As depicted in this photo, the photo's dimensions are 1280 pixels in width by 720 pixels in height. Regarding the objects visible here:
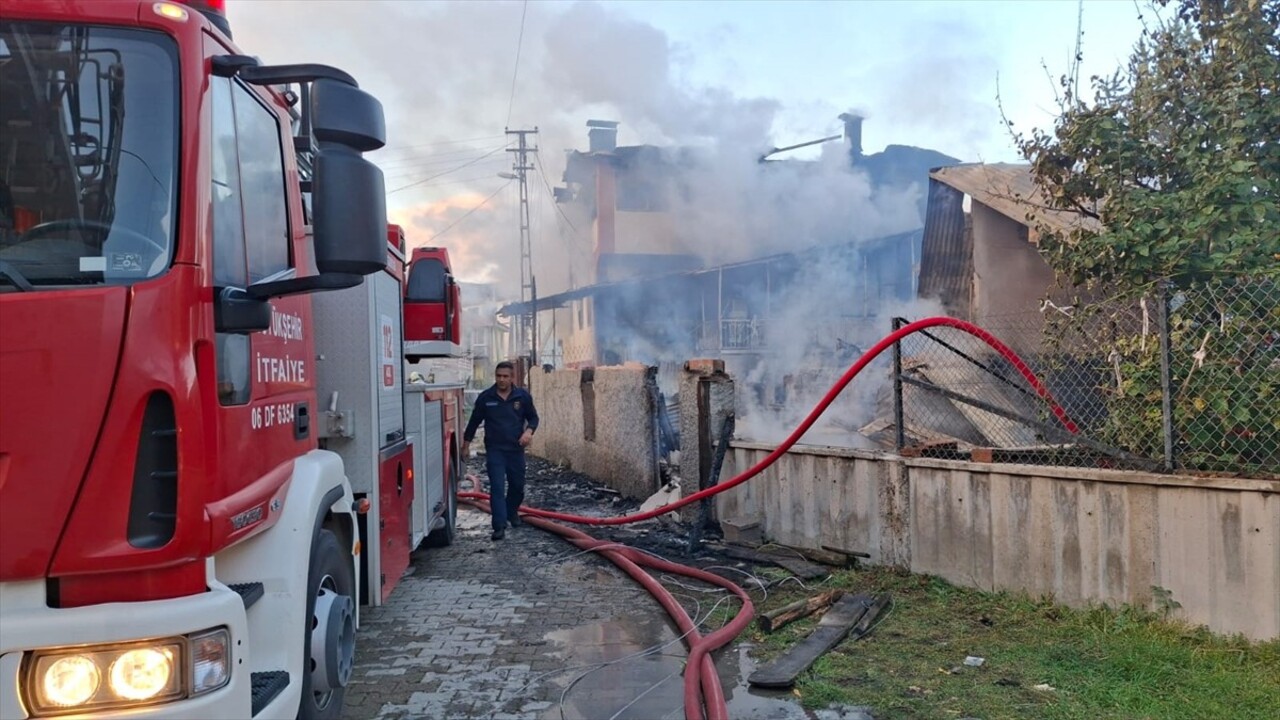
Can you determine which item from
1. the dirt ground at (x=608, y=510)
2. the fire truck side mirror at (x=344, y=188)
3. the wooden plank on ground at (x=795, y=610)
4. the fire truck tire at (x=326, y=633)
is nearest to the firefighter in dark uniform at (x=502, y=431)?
the dirt ground at (x=608, y=510)

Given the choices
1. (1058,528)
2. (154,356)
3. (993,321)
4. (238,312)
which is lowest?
(1058,528)

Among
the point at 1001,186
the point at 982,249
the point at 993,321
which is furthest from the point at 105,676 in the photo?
the point at 982,249

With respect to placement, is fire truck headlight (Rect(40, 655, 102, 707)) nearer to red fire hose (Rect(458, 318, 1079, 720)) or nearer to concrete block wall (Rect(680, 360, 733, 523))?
red fire hose (Rect(458, 318, 1079, 720))

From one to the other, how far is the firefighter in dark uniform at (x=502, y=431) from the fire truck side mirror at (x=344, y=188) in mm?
5667

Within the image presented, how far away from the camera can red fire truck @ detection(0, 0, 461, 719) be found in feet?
7.25

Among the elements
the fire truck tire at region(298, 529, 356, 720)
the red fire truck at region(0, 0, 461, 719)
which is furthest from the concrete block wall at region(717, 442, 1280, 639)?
the red fire truck at region(0, 0, 461, 719)

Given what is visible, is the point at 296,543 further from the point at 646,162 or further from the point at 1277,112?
the point at 646,162

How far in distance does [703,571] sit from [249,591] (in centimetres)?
448

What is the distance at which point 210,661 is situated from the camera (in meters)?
2.36

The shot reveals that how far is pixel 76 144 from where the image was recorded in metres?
2.49

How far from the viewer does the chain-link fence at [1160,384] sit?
5137 millimetres

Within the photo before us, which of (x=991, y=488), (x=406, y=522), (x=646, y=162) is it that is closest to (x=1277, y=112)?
(x=991, y=488)

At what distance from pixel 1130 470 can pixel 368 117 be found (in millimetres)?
4952

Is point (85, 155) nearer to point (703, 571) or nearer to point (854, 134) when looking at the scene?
point (703, 571)
